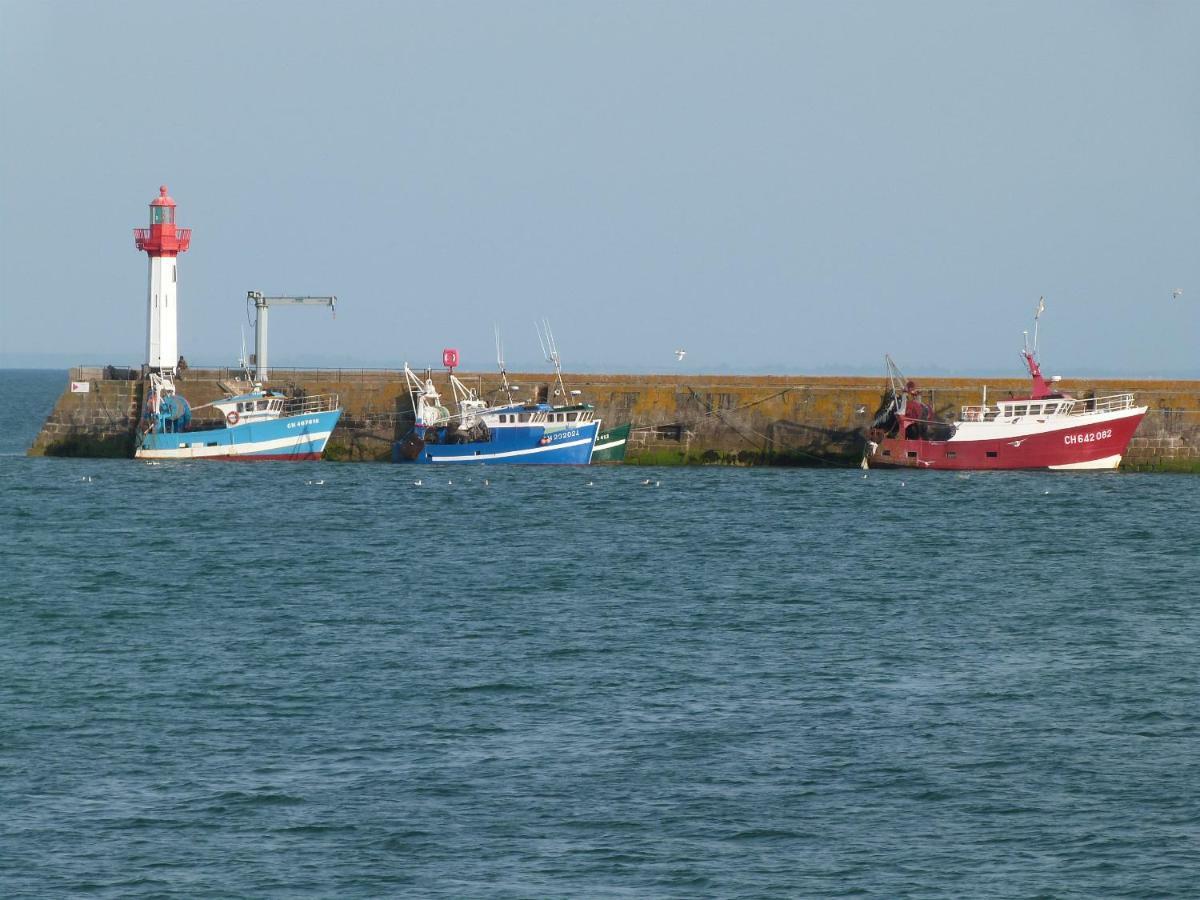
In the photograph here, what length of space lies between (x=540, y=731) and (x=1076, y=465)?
4053 cm

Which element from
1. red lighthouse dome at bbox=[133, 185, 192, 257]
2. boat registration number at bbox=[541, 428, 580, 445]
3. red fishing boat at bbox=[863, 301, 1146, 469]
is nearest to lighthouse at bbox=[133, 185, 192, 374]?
red lighthouse dome at bbox=[133, 185, 192, 257]

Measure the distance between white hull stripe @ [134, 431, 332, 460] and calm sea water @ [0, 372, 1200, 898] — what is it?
1563cm

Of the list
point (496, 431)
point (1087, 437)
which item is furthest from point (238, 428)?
point (1087, 437)

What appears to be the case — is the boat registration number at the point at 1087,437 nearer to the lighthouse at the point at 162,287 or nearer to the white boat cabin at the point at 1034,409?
the white boat cabin at the point at 1034,409

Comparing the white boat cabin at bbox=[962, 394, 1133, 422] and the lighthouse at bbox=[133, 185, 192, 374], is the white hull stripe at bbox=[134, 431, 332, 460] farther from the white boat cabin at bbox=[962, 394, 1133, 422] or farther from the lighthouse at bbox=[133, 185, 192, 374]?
the white boat cabin at bbox=[962, 394, 1133, 422]

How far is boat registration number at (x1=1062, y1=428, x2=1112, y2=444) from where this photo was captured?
2274 inches

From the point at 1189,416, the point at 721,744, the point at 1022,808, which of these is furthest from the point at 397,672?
the point at 1189,416

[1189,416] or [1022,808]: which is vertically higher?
[1189,416]

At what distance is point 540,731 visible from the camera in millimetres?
22656

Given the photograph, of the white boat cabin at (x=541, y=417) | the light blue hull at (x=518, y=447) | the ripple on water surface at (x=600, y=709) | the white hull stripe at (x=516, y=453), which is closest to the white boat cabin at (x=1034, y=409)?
the ripple on water surface at (x=600, y=709)

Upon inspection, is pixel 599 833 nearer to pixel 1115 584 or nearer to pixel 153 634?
pixel 153 634

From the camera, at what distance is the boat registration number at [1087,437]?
189 ft

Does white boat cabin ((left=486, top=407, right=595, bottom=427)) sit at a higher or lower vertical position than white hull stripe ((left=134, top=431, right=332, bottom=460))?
higher

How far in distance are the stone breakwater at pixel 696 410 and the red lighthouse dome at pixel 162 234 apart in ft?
16.0
